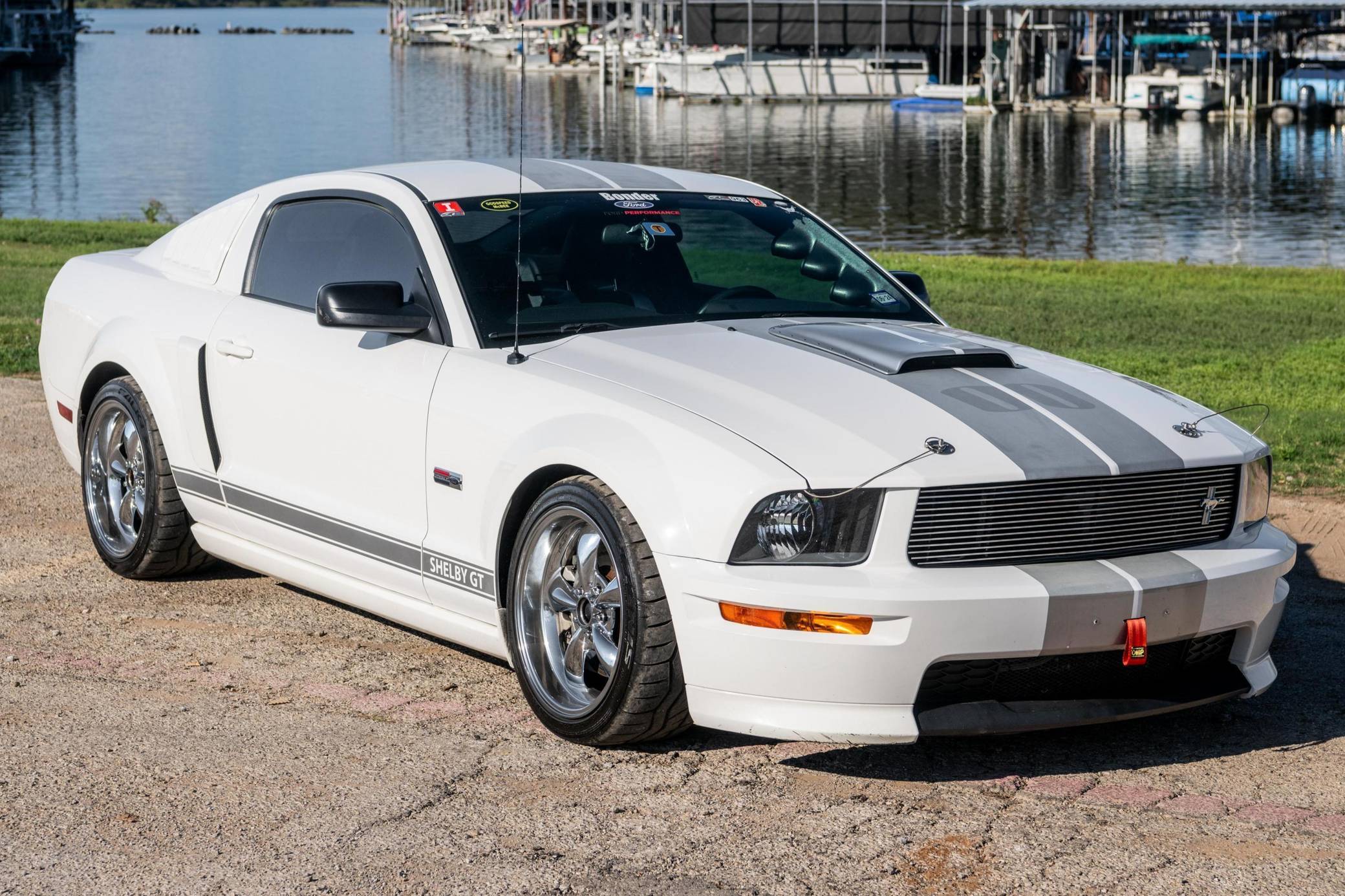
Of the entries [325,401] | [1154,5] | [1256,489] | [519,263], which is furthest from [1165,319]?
[1154,5]

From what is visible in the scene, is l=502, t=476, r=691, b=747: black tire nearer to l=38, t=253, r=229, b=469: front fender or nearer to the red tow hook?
the red tow hook

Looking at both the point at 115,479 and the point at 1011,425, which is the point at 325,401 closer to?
the point at 115,479

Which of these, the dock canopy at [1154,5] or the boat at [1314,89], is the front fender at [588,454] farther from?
the boat at [1314,89]

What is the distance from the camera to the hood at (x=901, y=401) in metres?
4.22

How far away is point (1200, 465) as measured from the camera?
4543 mm

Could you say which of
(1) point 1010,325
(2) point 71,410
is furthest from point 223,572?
(1) point 1010,325

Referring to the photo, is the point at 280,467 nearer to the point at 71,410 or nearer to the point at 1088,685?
the point at 71,410

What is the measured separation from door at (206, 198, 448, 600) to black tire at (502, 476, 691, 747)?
764 millimetres

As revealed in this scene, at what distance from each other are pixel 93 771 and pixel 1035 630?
247cm

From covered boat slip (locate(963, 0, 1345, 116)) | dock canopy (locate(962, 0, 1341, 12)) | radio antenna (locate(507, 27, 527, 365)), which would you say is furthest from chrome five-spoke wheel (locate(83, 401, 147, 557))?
covered boat slip (locate(963, 0, 1345, 116))

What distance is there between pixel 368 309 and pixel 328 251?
0.85 m

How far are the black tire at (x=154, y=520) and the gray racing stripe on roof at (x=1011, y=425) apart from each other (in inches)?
117

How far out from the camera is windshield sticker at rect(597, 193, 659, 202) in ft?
18.7

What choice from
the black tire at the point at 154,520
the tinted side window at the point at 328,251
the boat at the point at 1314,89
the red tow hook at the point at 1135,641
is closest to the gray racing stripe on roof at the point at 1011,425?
the red tow hook at the point at 1135,641
